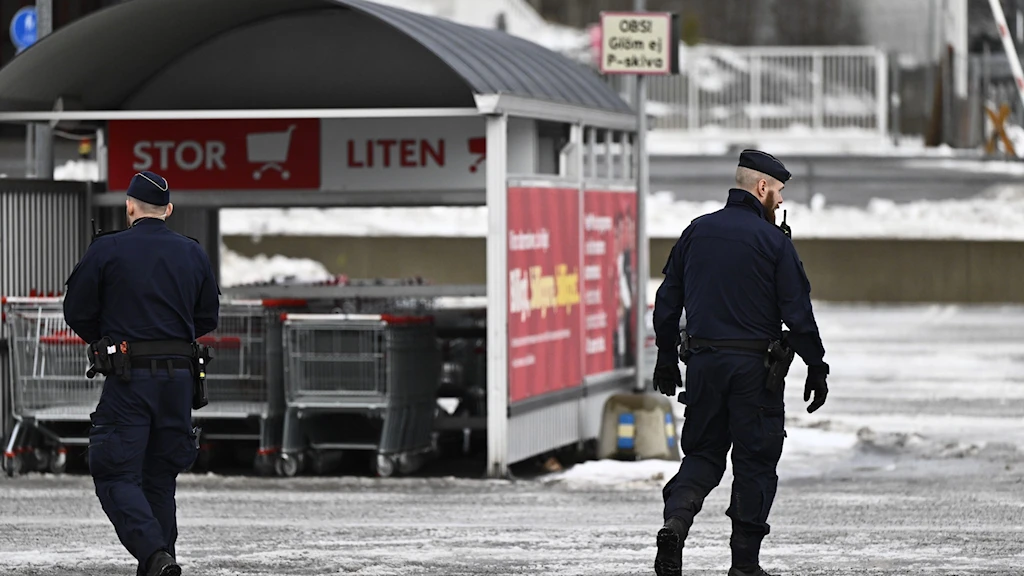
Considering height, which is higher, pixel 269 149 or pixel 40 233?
pixel 269 149

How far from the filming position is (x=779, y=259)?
8641 mm

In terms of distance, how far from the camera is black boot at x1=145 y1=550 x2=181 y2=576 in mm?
8156

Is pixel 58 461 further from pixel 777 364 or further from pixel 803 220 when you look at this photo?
pixel 803 220

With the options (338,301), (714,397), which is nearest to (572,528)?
(714,397)

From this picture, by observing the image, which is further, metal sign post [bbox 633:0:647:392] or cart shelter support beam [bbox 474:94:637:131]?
metal sign post [bbox 633:0:647:392]

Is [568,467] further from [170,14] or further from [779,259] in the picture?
[779,259]

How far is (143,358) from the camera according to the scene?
8.45 metres

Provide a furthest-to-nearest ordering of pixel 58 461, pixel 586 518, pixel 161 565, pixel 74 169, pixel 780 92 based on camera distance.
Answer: pixel 780 92, pixel 74 169, pixel 58 461, pixel 586 518, pixel 161 565

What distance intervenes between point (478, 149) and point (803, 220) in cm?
2418

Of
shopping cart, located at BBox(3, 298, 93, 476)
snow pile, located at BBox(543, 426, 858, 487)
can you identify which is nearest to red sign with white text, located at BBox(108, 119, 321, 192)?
shopping cart, located at BBox(3, 298, 93, 476)

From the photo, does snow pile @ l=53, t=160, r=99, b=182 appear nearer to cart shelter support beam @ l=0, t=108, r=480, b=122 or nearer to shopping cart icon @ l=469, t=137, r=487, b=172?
cart shelter support beam @ l=0, t=108, r=480, b=122

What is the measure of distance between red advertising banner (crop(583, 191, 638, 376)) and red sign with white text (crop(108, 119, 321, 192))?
2065 mm

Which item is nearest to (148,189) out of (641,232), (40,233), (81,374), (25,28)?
(81,374)

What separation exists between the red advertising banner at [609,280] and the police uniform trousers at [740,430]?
5850mm
